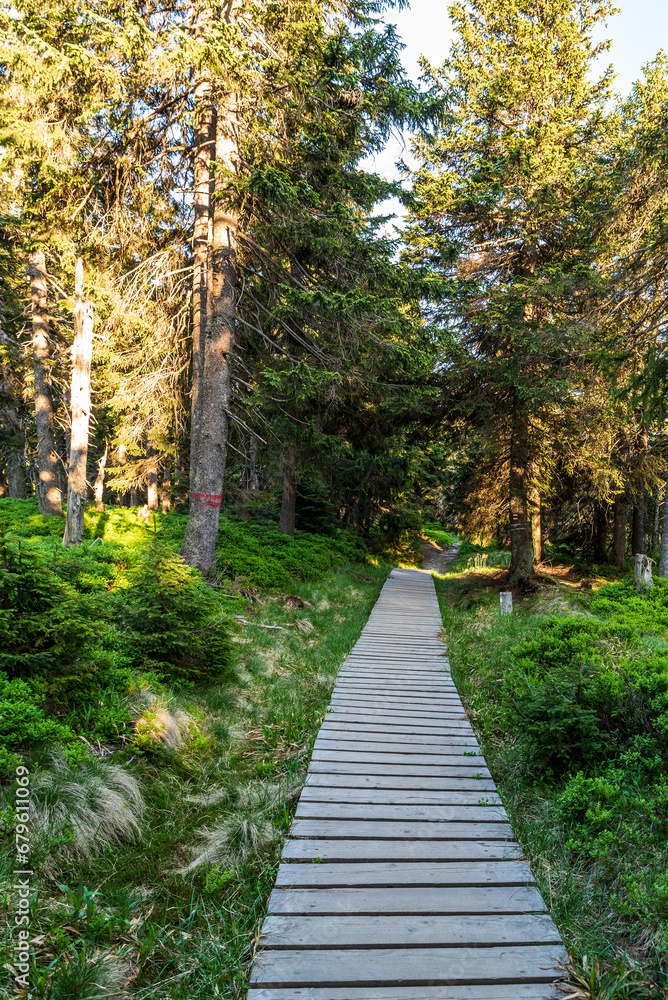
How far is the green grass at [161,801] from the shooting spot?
8.55 feet

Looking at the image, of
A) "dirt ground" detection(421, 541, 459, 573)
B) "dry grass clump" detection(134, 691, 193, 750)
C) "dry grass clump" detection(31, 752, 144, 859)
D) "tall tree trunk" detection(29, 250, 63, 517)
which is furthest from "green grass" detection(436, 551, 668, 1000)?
"dirt ground" detection(421, 541, 459, 573)

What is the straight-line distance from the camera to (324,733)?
522cm

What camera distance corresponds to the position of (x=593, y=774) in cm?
421

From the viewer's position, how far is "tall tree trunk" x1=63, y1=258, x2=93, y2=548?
1064cm

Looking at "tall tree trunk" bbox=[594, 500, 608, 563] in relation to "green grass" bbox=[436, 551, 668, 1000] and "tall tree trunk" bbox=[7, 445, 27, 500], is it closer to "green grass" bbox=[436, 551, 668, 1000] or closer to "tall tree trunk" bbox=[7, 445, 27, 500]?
"green grass" bbox=[436, 551, 668, 1000]

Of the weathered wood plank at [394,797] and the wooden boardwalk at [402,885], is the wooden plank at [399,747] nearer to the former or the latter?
the wooden boardwalk at [402,885]

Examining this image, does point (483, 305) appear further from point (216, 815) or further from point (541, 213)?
point (216, 815)

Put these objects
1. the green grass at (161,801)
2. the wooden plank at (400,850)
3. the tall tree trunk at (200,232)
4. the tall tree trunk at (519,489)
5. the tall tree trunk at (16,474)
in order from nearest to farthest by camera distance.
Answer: the green grass at (161,801)
the wooden plank at (400,850)
the tall tree trunk at (200,232)
the tall tree trunk at (519,489)
the tall tree trunk at (16,474)

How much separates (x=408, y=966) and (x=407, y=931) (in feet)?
0.72

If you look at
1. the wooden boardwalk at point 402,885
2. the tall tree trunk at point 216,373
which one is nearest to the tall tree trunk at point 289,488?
the tall tree trunk at point 216,373

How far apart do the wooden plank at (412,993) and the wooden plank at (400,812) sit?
1.34 m

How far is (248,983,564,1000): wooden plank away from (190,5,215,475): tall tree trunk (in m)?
7.55

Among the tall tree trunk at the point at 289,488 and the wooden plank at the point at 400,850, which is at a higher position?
the tall tree trunk at the point at 289,488

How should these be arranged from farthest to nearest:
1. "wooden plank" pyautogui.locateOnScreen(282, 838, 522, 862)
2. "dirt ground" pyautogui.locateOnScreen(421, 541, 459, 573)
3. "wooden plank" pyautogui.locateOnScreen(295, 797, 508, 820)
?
"dirt ground" pyautogui.locateOnScreen(421, 541, 459, 573), "wooden plank" pyautogui.locateOnScreen(295, 797, 508, 820), "wooden plank" pyautogui.locateOnScreen(282, 838, 522, 862)
